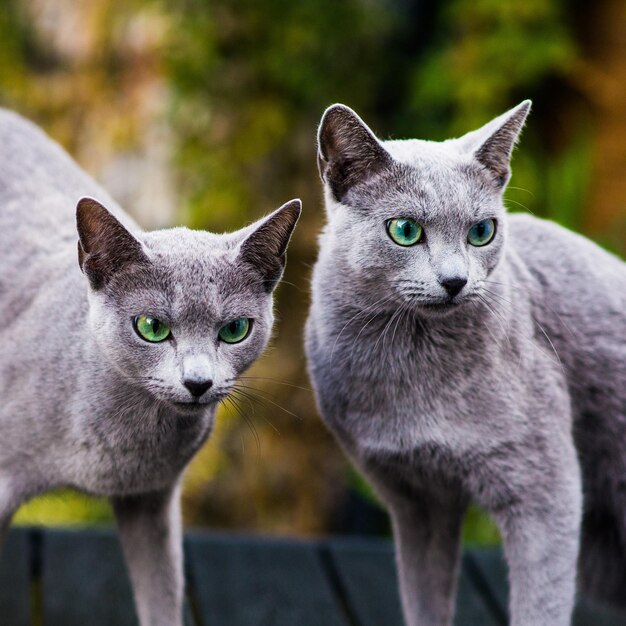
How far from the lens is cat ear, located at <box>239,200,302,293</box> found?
1.70 meters

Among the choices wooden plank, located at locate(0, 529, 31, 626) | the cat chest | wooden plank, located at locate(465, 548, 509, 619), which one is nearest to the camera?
the cat chest

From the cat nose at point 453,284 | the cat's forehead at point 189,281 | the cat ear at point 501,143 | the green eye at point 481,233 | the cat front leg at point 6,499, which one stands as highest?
the cat ear at point 501,143

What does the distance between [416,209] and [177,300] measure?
0.41m

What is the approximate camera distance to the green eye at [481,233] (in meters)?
1.73

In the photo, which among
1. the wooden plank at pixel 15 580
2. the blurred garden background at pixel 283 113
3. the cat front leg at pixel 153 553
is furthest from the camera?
the blurred garden background at pixel 283 113

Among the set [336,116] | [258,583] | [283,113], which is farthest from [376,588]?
[283,113]

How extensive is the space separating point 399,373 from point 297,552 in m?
1.09

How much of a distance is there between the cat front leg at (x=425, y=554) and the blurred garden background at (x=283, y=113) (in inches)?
59.4

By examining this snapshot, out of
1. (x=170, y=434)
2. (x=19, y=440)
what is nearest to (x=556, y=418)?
(x=170, y=434)

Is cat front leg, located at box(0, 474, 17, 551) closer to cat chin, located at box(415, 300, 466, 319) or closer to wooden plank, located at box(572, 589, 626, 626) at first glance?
cat chin, located at box(415, 300, 466, 319)

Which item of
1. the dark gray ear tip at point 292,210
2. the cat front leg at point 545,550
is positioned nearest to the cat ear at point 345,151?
the dark gray ear tip at point 292,210

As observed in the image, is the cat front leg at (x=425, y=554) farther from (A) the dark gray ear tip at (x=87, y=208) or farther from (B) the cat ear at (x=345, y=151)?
(A) the dark gray ear tip at (x=87, y=208)

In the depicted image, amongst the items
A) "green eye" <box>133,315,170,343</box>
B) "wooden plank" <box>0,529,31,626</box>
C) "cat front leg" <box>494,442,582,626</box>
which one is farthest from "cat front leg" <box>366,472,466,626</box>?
"wooden plank" <box>0,529,31,626</box>

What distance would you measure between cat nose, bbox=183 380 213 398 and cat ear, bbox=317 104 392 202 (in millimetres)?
412
